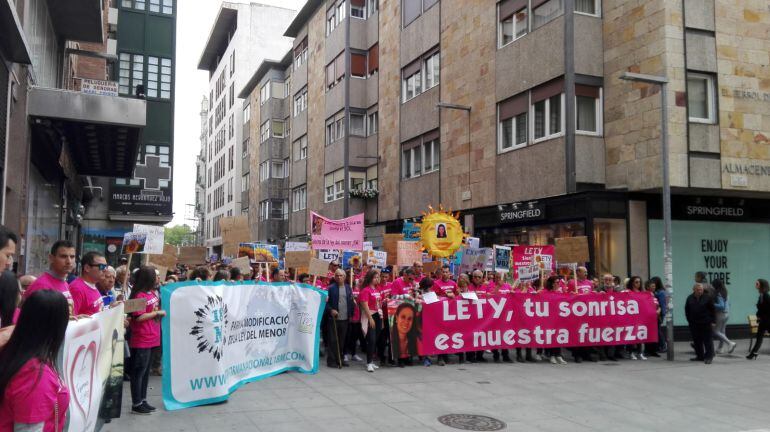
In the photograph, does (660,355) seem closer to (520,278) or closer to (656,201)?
(520,278)

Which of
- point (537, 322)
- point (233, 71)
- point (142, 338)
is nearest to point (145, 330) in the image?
point (142, 338)

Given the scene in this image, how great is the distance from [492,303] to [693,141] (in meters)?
7.77

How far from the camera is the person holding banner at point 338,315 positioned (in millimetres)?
11508

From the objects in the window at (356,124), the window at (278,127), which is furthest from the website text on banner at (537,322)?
the window at (278,127)

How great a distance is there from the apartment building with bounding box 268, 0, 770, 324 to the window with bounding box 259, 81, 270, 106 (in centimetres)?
2489

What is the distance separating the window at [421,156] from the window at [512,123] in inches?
163

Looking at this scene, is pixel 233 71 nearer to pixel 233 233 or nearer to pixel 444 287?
pixel 233 233

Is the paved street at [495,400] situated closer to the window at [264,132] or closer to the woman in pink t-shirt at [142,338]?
the woman in pink t-shirt at [142,338]

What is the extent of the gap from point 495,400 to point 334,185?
26.0 metres

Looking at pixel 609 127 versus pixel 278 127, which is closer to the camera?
pixel 609 127

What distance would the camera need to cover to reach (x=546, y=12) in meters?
18.7

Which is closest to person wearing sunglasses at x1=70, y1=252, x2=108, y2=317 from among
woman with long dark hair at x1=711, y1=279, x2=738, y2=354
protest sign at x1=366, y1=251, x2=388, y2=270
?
protest sign at x1=366, y1=251, x2=388, y2=270

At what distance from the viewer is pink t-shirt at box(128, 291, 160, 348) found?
299 inches

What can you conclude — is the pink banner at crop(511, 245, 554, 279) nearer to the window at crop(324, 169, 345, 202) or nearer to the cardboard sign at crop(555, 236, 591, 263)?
the cardboard sign at crop(555, 236, 591, 263)
